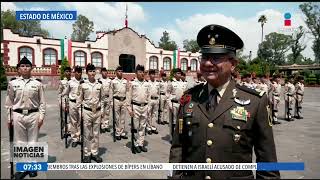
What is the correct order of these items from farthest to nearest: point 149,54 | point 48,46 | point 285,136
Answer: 1. point 149,54
2. point 48,46
3. point 285,136

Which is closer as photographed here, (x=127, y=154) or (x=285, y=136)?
(x=127, y=154)

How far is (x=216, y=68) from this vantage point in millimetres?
2312

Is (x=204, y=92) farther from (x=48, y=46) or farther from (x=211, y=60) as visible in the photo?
(x=48, y=46)

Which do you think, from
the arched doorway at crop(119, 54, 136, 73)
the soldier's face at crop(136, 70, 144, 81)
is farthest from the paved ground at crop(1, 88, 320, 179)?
the arched doorway at crop(119, 54, 136, 73)

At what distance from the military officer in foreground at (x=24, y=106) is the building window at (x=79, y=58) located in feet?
87.4

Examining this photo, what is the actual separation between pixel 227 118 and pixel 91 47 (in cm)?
3150

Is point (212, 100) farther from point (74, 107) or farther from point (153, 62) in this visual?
point (153, 62)

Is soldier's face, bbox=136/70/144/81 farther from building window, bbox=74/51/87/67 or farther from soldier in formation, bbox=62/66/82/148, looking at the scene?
building window, bbox=74/51/87/67

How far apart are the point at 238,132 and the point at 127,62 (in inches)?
1397

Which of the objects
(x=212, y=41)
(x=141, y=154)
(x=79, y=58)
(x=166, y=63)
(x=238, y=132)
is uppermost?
(x=79, y=58)

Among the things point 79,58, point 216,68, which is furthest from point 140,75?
point 79,58

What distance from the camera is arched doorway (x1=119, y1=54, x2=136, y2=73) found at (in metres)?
36.1

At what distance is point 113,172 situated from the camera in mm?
4859

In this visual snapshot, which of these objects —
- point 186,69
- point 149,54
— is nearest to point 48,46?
point 149,54
